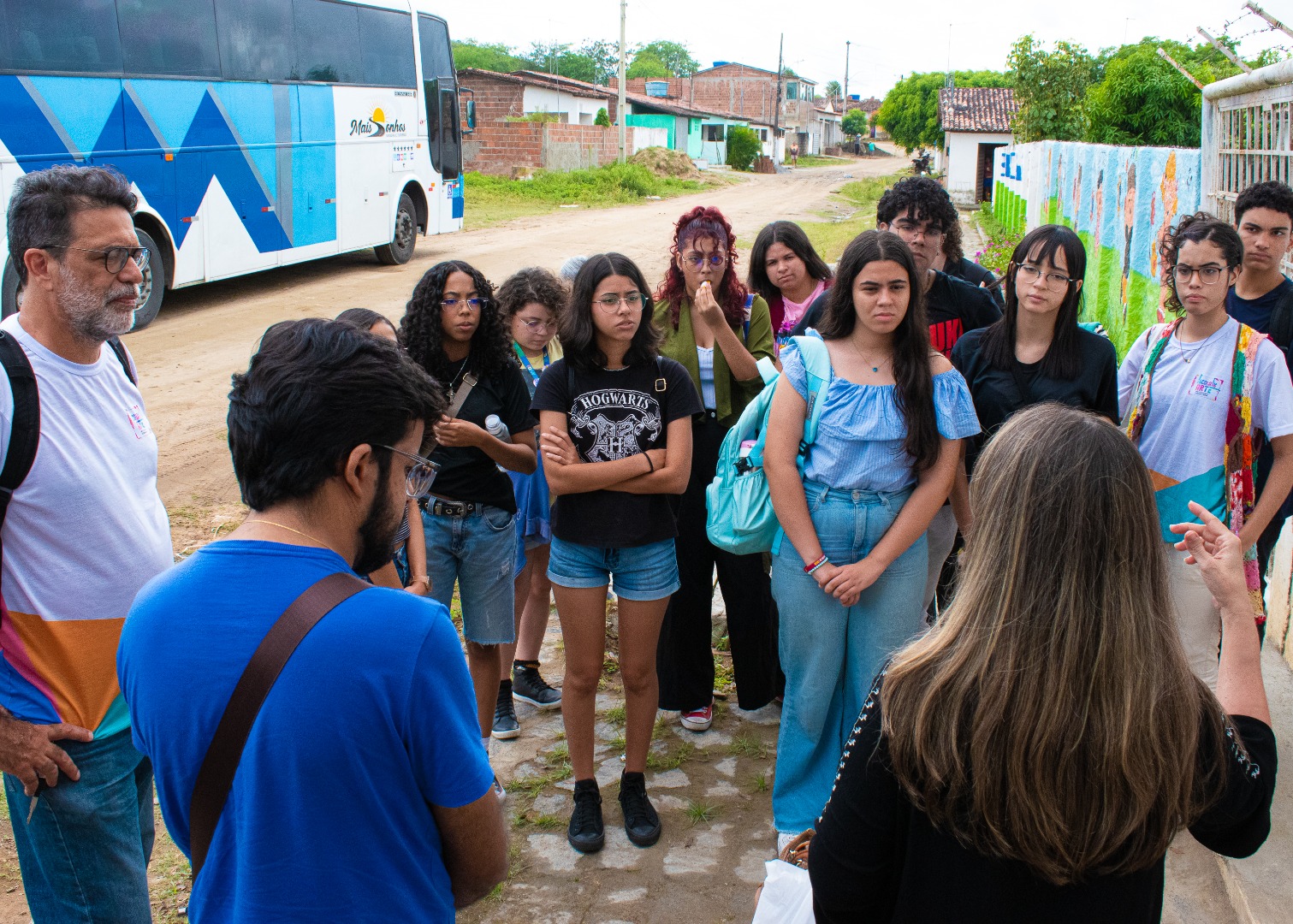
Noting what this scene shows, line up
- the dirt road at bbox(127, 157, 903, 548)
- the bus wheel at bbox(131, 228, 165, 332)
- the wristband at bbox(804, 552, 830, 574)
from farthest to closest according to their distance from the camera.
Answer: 1. the bus wheel at bbox(131, 228, 165, 332)
2. the dirt road at bbox(127, 157, 903, 548)
3. the wristband at bbox(804, 552, 830, 574)

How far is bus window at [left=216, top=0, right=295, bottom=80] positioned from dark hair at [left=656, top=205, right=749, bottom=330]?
9.90m

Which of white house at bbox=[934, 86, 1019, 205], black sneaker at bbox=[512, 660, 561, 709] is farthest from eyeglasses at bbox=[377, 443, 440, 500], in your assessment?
white house at bbox=[934, 86, 1019, 205]

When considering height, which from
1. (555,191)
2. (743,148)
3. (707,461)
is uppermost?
(743,148)

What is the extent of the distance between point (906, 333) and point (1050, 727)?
6.44 ft

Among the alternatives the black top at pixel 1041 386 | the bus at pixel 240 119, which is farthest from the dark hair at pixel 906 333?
the bus at pixel 240 119

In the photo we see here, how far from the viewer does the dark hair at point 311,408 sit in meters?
1.45

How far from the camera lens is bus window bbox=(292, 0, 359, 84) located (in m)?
13.1

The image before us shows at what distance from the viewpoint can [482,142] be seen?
125 ft

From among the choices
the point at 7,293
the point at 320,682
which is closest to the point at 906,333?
the point at 320,682

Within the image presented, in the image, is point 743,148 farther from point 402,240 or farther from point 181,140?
point 181,140

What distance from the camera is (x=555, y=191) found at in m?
30.5

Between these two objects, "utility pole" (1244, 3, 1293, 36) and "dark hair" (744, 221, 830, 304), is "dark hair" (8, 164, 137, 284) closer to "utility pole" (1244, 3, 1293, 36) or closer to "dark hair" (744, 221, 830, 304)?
"dark hair" (744, 221, 830, 304)

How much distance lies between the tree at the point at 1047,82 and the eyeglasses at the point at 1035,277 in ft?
74.2

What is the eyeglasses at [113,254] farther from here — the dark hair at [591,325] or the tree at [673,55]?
the tree at [673,55]
